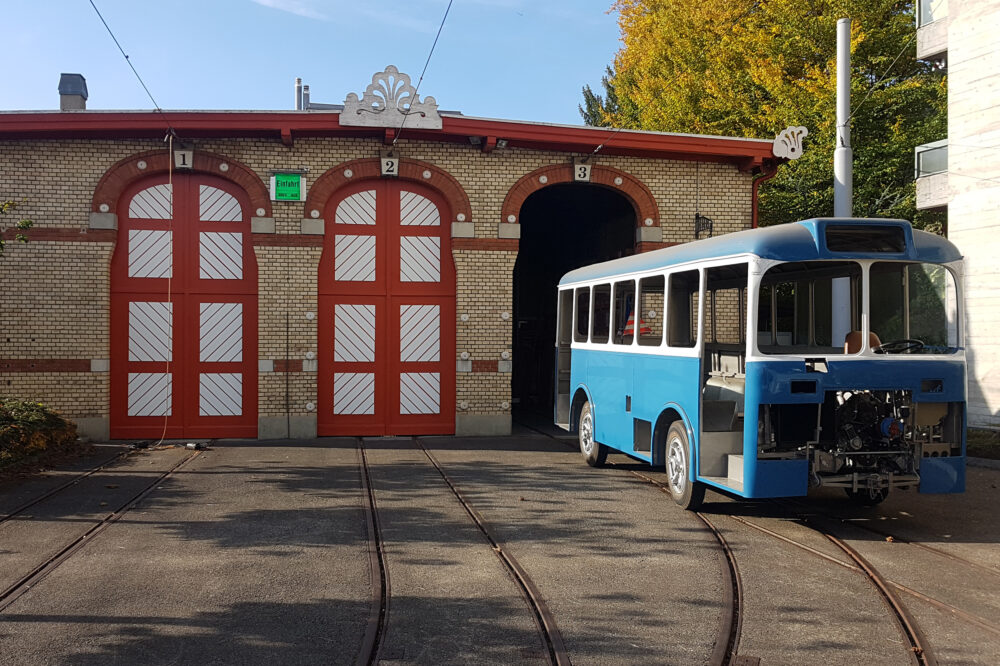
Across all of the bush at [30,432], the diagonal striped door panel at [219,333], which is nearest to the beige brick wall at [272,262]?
the diagonal striped door panel at [219,333]

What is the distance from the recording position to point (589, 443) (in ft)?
42.0

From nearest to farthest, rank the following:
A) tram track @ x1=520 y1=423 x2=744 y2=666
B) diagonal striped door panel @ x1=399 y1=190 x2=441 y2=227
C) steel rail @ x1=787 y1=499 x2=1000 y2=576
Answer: tram track @ x1=520 y1=423 x2=744 y2=666
steel rail @ x1=787 y1=499 x2=1000 y2=576
diagonal striped door panel @ x1=399 y1=190 x2=441 y2=227

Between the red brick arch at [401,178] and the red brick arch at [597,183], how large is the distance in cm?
84

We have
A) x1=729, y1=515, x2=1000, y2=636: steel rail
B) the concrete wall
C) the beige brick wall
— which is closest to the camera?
x1=729, y1=515, x2=1000, y2=636: steel rail

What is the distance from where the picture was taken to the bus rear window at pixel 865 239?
8281mm

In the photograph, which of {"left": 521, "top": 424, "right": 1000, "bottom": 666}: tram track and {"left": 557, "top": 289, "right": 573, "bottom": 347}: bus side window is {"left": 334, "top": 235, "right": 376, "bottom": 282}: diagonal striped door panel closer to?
{"left": 557, "top": 289, "right": 573, "bottom": 347}: bus side window

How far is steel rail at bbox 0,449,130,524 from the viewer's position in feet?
29.5

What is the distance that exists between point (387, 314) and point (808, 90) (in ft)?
53.7

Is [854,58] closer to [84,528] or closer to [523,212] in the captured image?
[523,212]

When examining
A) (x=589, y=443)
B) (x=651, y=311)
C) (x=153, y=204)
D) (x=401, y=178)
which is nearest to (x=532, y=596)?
(x=651, y=311)

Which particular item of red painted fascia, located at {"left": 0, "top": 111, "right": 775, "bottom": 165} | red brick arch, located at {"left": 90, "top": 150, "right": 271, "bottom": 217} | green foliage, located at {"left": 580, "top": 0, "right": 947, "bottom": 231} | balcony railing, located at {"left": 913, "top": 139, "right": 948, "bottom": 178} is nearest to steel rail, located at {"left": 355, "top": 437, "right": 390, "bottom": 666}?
red brick arch, located at {"left": 90, "top": 150, "right": 271, "bottom": 217}

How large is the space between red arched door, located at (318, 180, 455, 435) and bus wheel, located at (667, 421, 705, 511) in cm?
730

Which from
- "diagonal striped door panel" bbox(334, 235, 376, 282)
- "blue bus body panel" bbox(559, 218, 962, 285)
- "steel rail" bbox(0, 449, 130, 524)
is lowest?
"steel rail" bbox(0, 449, 130, 524)

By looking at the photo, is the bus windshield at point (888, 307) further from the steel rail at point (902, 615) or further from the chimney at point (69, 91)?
the chimney at point (69, 91)
